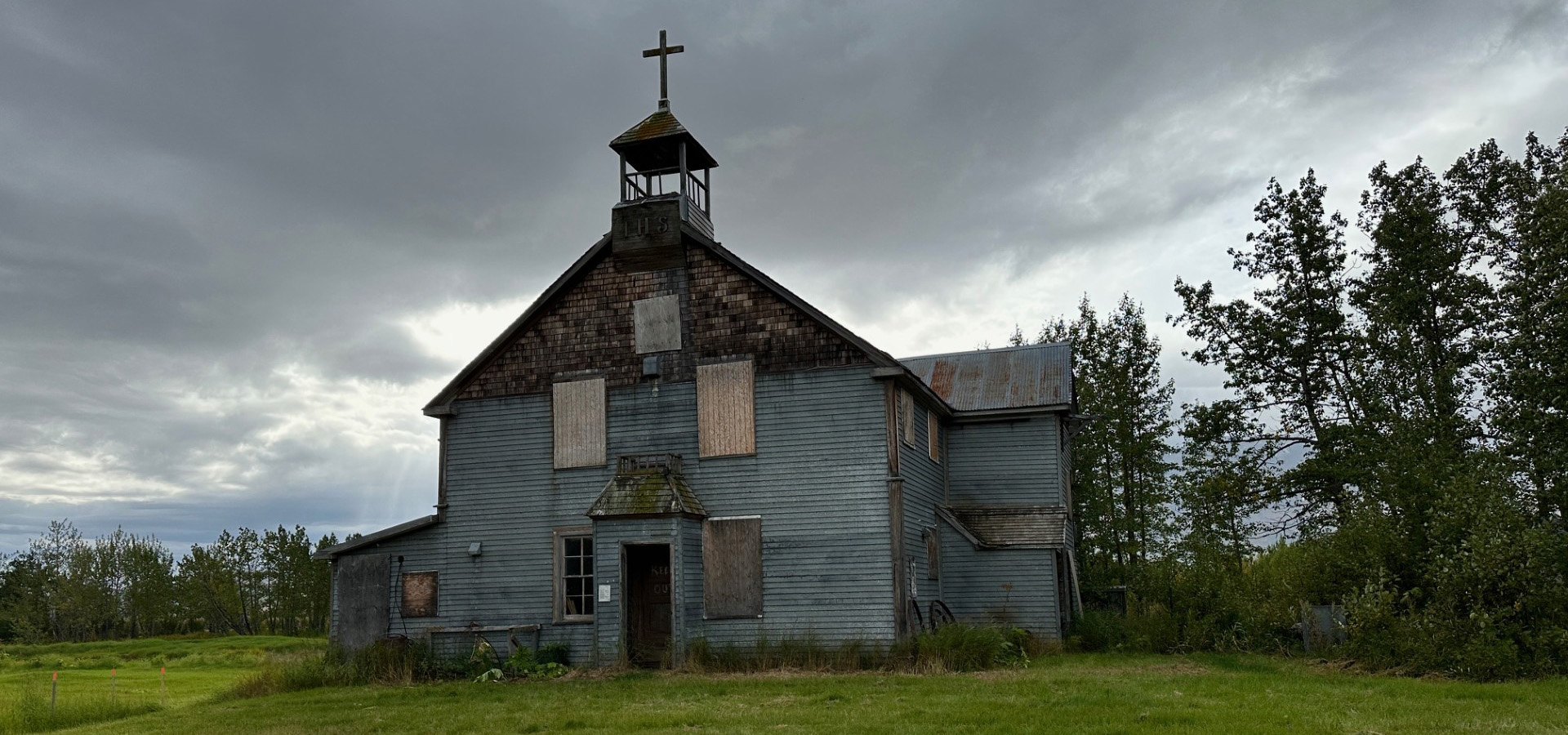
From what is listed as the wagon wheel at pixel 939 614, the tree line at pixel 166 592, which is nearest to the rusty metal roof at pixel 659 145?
the wagon wheel at pixel 939 614

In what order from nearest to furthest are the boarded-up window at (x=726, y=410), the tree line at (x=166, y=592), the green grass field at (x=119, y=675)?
the green grass field at (x=119, y=675) → the boarded-up window at (x=726, y=410) → the tree line at (x=166, y=592)

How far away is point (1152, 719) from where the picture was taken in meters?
12.8

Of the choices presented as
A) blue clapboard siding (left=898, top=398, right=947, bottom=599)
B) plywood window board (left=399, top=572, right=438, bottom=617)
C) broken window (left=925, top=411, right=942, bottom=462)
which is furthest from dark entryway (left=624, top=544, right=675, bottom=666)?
broken window (left=925, top=411, right=942, bottom=462)

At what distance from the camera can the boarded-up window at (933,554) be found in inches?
916

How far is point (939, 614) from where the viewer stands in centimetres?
2294

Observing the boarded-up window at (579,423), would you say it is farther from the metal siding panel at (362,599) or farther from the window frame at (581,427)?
the metal siding panel at (362,599)

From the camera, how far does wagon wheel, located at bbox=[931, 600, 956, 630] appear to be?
2264 centimetres

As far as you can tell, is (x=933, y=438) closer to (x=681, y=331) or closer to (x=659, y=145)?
(x=681, y=331)

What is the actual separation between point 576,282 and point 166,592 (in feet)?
167

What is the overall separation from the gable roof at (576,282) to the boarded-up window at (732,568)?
3852 mm

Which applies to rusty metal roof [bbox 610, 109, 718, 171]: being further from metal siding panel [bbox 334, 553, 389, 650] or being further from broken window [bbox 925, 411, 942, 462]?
metal siding panel [bbox 334, 553, 389, 650]

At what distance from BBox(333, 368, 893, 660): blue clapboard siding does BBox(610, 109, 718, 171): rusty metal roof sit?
16.5 feet

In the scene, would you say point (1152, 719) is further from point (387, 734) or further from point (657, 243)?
point (657, 243)

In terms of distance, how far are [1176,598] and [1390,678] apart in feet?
24.3
